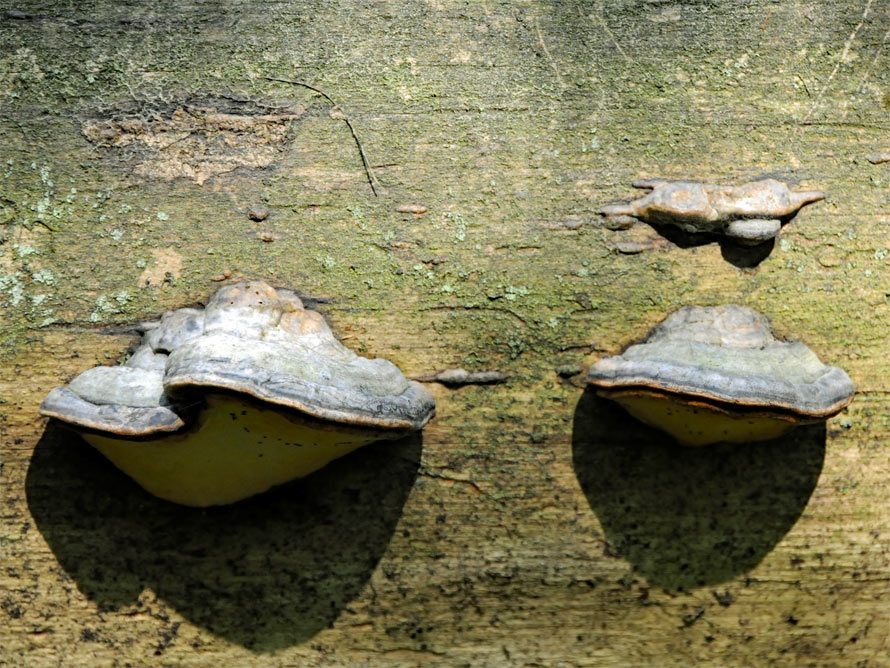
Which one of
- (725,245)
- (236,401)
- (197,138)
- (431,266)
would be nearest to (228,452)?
(236,401)

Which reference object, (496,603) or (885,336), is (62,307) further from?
(885,336)

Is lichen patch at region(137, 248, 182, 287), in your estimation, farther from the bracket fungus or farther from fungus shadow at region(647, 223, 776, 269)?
fungus shadow at region(647, 223, 776, 269)

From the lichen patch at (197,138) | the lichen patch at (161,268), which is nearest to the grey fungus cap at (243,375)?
the lichen patch at (161,268)

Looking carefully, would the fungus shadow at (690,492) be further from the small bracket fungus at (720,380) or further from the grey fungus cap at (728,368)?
the grey fungus cap at (728,368)

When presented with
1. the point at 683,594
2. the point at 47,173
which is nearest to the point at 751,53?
the point at 683,594

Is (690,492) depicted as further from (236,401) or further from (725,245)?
(236,401)

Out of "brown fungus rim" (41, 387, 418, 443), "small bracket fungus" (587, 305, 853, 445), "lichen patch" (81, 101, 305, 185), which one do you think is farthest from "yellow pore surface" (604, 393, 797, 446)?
"lichen patch" (81, 101, 305, 185)
